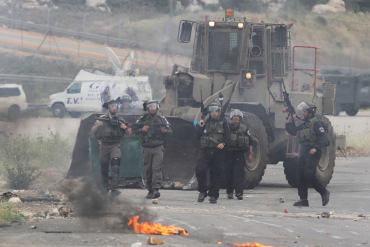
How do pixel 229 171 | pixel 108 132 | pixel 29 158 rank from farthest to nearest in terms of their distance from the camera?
pixel 29 158 → pixel 229 171 → pixel 108 132

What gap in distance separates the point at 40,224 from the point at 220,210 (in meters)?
3.00

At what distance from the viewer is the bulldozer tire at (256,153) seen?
12578mm

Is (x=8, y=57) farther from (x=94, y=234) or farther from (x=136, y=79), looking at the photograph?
(x=94, y=234)

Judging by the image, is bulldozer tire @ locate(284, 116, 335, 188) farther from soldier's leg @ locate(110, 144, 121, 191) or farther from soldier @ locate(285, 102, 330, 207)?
soldier's leg @ locate(110, 144, 121, 191)

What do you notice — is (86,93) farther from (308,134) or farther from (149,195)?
(308,134)

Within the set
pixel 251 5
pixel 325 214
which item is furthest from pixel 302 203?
pixel 251 5

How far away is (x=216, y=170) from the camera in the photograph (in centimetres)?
1114

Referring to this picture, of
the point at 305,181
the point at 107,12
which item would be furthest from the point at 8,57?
the point at 305,181

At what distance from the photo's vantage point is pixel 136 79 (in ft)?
84.4

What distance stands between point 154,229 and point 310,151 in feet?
13.1

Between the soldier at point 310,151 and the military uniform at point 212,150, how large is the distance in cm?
136

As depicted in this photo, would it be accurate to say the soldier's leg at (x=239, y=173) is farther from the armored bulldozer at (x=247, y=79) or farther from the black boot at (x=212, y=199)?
the armored bulldozer at (x=247, y=79)

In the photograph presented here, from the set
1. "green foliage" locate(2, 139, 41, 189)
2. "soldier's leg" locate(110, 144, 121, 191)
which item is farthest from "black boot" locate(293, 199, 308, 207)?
"green foliage" locate(2, 139, 41, 189)

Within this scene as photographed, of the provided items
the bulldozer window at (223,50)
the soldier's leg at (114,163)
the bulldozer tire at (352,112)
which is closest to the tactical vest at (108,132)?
the soldier's leg at (114,163)
